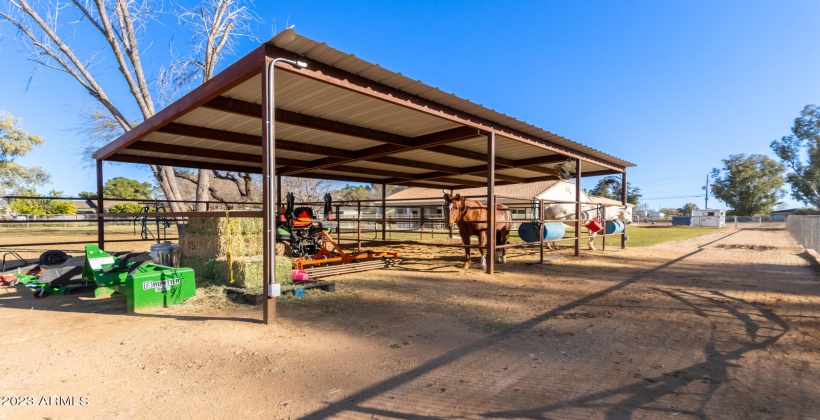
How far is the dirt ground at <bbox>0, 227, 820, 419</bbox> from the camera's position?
8.08ft

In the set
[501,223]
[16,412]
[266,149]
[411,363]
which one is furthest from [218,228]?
[501,223]

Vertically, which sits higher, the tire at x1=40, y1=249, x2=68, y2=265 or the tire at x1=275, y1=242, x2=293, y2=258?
the tire at x1=275, y1=242, x2=293, y2=258

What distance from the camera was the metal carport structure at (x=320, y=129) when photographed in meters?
4.66

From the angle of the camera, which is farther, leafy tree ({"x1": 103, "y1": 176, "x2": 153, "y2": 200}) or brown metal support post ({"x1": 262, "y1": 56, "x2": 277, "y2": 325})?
leafy tree ({"x1": 103, "y1": 176, "x2": 153, "y2": 200})

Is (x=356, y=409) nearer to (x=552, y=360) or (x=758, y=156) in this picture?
(x=552, y=360)

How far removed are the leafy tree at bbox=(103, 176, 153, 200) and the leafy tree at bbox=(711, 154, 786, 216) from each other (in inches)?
3600

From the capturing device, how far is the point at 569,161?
38.7 ft

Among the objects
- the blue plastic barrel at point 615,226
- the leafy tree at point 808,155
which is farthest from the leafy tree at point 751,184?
the blue plastic barrel at point 615,226

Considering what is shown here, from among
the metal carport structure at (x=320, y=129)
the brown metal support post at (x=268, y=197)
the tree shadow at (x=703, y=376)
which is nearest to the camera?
the tree shadow at (x=703, y=376)

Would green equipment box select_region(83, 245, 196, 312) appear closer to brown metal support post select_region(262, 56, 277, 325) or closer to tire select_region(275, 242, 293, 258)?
brown metal support post select_region(262, 56, 277, 325)

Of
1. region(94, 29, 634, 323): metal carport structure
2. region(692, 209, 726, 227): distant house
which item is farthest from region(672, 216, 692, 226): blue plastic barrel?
region(94, 29, 634, 323): metal carport structure

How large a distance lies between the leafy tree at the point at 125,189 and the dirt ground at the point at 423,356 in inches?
2396

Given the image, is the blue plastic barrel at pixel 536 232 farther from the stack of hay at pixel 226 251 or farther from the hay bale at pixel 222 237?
the hay bale at pixel 222 237

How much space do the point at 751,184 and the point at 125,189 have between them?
320 feet
